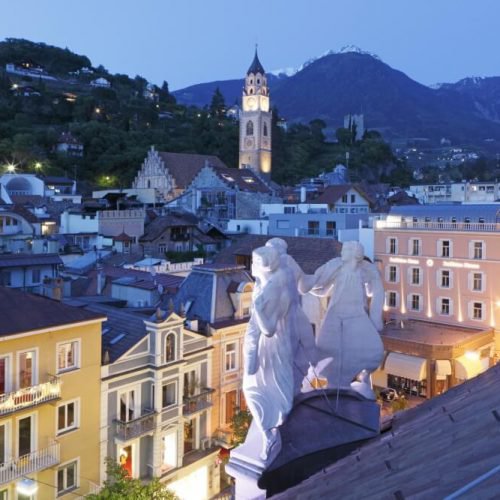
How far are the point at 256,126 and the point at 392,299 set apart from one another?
72.5m

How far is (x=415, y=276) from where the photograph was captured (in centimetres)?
3706

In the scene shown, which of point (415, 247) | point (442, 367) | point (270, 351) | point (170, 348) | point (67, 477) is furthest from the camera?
point (415, 247)

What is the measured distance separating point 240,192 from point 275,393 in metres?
56.4

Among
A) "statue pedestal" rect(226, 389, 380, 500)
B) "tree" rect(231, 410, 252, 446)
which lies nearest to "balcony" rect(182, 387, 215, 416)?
"tree" rect(231, 410, 252, 446)

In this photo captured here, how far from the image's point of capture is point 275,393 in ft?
17.6

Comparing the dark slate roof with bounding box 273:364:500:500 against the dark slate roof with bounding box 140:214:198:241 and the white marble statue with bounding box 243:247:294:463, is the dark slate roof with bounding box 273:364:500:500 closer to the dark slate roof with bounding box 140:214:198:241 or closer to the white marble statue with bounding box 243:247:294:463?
the white marble statue with bounding box 243:247:294:463

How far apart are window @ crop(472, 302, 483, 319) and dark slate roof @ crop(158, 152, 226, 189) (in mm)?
49051

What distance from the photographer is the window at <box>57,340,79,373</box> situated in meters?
16.9

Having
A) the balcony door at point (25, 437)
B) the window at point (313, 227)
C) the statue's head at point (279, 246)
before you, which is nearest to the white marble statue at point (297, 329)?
the statue's head at point (279, 246)

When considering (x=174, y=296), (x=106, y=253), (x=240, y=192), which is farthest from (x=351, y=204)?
(x=174, y=296)

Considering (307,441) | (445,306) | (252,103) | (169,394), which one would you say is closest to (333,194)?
(445,306)

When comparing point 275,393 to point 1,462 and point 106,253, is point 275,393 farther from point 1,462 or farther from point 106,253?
point 106,253

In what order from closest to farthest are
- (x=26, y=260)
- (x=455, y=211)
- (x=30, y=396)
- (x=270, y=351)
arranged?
(x=270, y=351)
(x=30, y=396)
(x=26, y=260)
(x=455, y=211)

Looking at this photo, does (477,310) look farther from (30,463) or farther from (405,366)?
(30,463)
